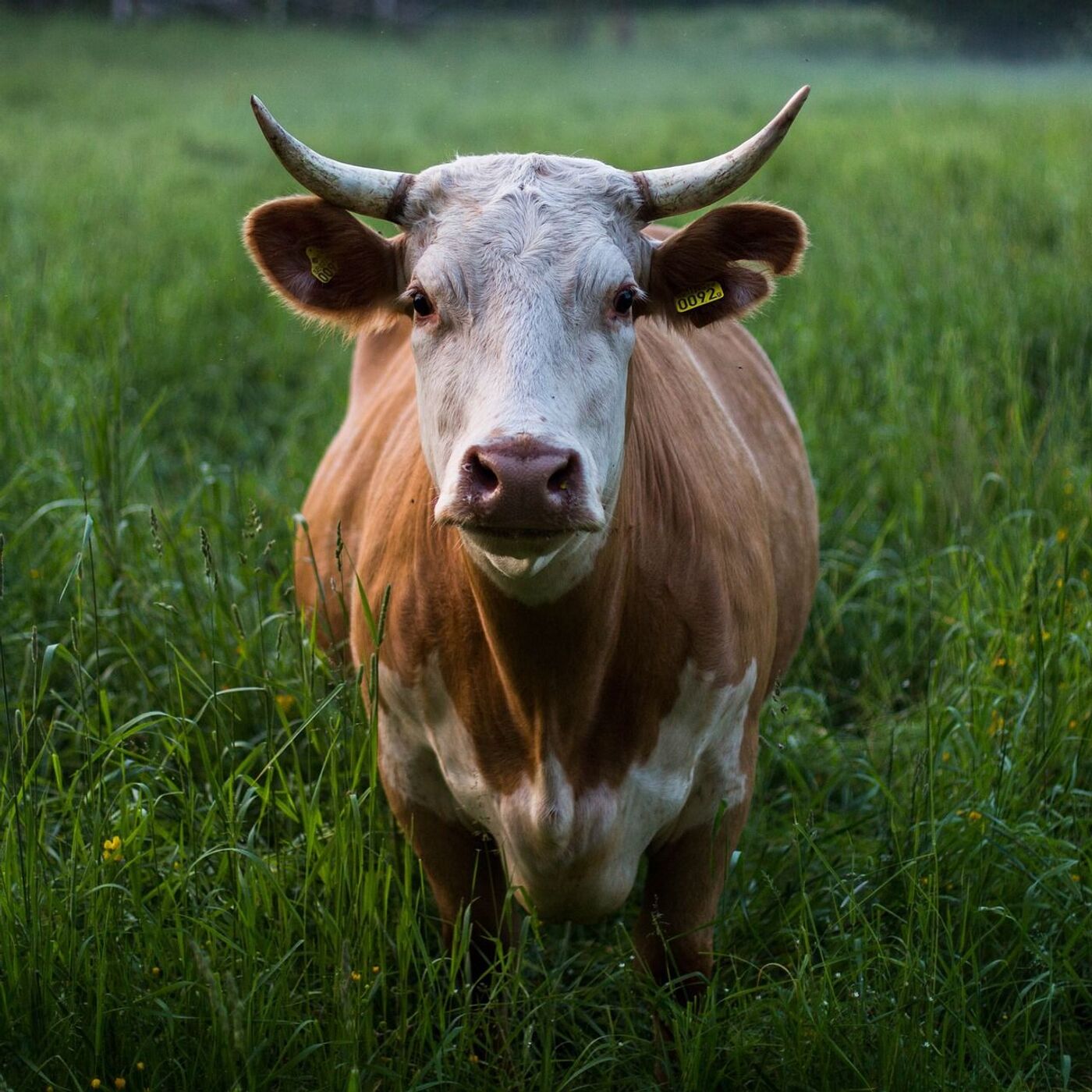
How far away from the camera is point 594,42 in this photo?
2772cm

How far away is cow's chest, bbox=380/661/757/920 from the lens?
8.33 ft

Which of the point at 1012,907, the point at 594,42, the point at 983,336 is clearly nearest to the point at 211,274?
the point at 983,336

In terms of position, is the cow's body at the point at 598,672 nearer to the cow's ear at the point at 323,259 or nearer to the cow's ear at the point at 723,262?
the cow's ear at the point at 723,262

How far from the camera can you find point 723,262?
104 inches

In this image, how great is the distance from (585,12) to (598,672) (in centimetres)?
2862

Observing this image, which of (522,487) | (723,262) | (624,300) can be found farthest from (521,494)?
(723,262)

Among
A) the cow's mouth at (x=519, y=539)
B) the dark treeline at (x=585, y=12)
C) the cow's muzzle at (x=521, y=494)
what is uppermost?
the dark treeline at (x=585, y=12)

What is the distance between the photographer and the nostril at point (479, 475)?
200 cm

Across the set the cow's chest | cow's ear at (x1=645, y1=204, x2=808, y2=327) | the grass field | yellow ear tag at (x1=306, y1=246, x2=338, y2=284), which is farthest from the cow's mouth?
yellow ear tag at (x1=306, y1=246, x2=338, y2=284)

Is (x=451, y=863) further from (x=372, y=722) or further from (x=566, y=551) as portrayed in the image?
(x=566, y=551)

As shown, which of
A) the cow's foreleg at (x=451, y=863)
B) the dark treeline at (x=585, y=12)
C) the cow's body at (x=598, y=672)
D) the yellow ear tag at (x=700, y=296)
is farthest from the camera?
the dark treeline at (x=585, y=12)

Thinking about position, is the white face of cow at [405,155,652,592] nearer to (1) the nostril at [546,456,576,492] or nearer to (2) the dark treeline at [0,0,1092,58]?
(1) the nostril at [546,456,576,492]

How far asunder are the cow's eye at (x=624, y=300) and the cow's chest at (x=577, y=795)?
2.26 feet

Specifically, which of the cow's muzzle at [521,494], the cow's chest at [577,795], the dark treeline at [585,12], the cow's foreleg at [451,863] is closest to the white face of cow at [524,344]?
the cow's muzzle at [521,494]
